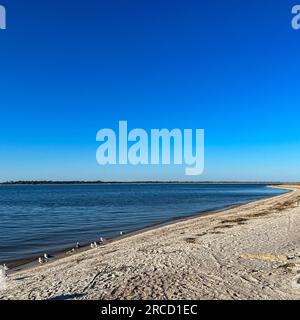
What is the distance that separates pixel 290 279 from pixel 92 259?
7869 mm

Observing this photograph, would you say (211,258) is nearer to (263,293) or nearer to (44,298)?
(263,293)

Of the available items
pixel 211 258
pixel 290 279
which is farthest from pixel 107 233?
pixel 290 279

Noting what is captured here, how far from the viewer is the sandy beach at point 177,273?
29.1ft

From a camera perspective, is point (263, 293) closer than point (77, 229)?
Yes

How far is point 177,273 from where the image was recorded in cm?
1072

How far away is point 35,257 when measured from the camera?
54.6 feet

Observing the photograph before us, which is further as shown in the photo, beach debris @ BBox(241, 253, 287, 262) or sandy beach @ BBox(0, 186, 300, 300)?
beach debris @ BBox(241, 253, 287, 262)

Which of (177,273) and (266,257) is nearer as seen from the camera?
(177,273)

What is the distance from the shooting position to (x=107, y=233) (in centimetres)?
2400

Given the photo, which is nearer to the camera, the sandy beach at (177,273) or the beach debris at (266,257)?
the sandy beach at (177,273)

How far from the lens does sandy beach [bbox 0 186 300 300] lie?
8.88 metres
